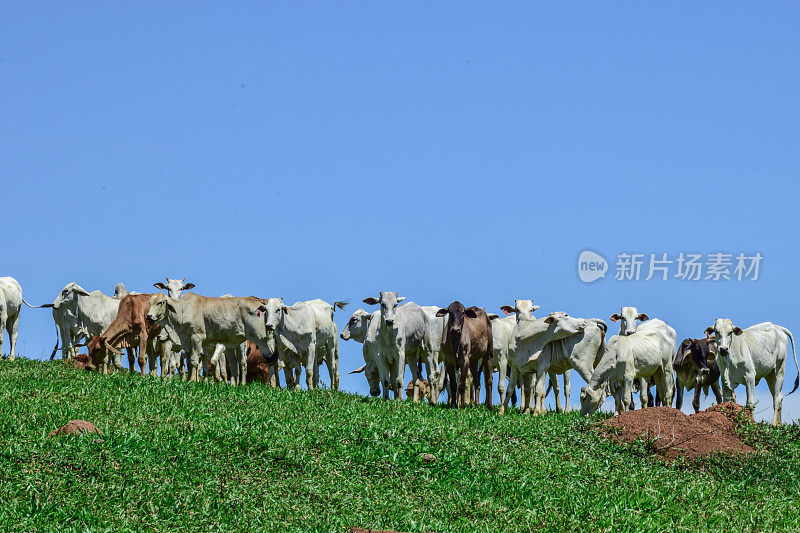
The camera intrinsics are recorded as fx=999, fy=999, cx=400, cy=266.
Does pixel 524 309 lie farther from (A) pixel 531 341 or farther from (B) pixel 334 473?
(B) pixel 334 473

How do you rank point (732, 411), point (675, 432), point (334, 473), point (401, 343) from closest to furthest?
1. point (334, 473)
2. point (675, 432)
3. point (732, 411)
4. point (401, 343)

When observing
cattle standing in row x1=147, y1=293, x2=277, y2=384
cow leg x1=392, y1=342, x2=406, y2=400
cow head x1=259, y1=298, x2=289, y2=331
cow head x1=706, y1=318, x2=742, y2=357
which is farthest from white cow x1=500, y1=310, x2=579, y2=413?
cattle standing in row x1=147, y1=293, x2=277, y2=384

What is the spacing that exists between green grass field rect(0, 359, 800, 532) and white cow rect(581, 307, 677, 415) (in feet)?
10.1

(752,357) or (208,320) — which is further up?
(208,320)

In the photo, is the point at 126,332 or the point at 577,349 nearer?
the point at 577,349

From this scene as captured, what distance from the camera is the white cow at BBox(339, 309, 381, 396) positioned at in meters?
25.2

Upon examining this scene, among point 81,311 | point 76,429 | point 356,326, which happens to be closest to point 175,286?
point 81,311

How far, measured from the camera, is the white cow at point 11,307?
3086cm

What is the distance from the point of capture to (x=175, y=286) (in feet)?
98.4

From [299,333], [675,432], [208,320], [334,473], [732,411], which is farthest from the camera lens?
[299,333]

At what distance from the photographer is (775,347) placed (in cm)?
2647

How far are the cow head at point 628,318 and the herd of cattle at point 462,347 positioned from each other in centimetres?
3

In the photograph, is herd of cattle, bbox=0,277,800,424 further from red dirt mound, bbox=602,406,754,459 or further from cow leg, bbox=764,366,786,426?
red dirt mound, bbox=602,406,754,459

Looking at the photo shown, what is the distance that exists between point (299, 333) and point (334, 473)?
11.7 metres
